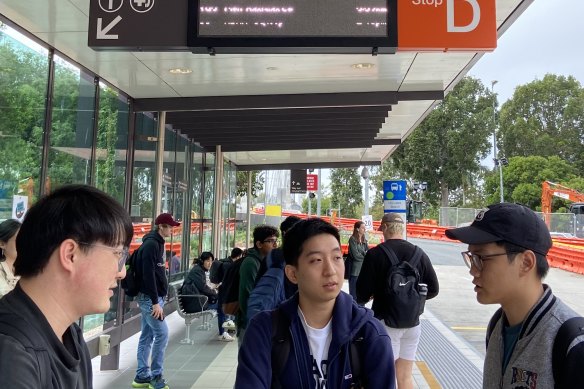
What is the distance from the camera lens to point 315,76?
6953 millimetres

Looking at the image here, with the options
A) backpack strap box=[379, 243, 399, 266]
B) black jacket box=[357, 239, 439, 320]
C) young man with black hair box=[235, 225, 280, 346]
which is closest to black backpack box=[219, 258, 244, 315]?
young man with black hair box=[235, 225, 280, 346]

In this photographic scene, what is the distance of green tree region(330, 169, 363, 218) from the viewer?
53094mm

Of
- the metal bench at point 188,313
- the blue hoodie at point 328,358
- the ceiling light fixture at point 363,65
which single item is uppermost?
the ceiling light fixture at point 363,65

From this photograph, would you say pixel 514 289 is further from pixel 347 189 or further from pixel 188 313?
pixel 347 189

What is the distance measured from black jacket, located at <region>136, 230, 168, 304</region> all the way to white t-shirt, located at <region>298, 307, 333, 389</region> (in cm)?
394

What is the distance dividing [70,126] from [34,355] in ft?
19.2

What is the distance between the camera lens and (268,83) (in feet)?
23.7

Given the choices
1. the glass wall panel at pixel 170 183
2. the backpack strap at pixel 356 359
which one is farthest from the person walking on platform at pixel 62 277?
the glass wall panel at pixel 170 183

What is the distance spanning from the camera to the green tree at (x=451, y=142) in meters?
43.4

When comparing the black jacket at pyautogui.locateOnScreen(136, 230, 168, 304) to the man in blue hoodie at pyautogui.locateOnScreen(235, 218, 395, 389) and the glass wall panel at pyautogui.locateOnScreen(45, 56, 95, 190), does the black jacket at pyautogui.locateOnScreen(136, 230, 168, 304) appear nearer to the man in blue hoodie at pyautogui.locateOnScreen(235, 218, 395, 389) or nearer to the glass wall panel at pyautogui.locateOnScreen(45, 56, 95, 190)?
the glass wall panel at pyautogui.locateOnScreen(45, 56, 95, 190)

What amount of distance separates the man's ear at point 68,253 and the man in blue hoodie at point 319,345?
0.84 meters

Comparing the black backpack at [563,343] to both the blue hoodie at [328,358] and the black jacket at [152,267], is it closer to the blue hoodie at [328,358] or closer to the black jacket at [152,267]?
the blue hoodie at [328,358]

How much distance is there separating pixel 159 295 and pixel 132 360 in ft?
6.50

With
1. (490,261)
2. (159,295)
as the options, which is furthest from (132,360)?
(490,261)
